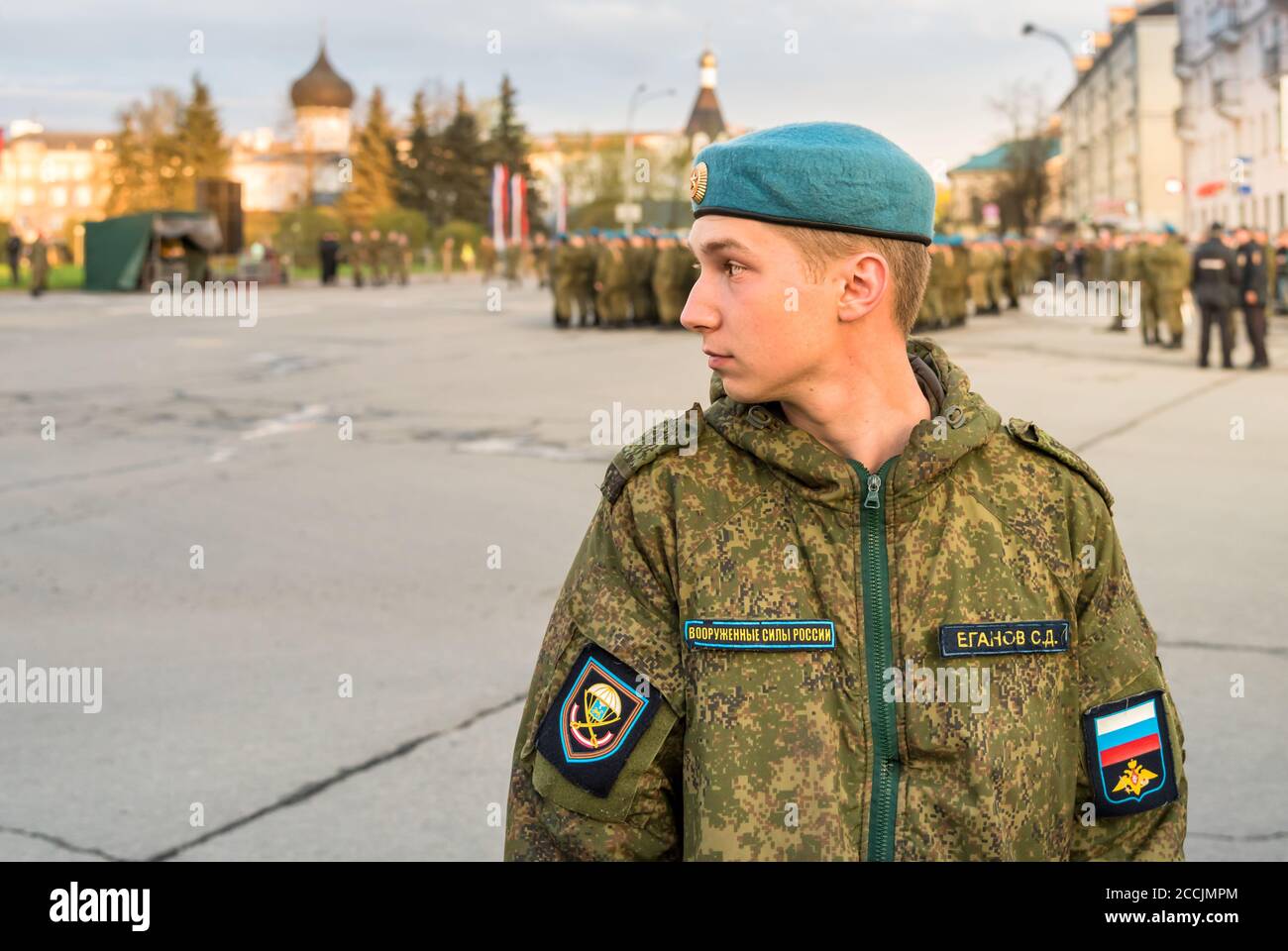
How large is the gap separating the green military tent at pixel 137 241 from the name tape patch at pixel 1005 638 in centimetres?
4027

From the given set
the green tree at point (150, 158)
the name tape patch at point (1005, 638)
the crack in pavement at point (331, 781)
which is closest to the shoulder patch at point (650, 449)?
the name tape patch at point (1005, 638)

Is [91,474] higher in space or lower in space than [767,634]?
lower

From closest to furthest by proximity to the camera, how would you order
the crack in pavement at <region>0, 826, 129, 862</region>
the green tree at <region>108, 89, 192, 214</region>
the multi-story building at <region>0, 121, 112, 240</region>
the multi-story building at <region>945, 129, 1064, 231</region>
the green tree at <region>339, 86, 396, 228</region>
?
the crack in pavement at <region>0, 826, 129, 862</region> → the multi-story building at <region>945, 129, 1064, 231</region> → the green tree at <region>108, 89, 192, 214</region> → the green tree at <region>339, 86, 396, 228</region> → the multi-story building at <region>0, 121, 112, 240</region>

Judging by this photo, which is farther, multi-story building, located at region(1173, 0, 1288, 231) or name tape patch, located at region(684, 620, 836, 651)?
multi-story building, located at region(1173, 0, 1288, 231)

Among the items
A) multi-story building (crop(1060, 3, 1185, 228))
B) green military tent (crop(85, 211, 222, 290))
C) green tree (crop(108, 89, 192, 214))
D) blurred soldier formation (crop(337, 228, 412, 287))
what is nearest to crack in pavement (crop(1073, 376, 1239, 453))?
green military tent (crop(85, 211, 222, 290))

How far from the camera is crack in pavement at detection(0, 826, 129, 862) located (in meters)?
3.96

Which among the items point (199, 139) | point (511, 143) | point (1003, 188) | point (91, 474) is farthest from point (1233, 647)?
point (511, 143)

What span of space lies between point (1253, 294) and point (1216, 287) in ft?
1.77

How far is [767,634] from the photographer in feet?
5.62

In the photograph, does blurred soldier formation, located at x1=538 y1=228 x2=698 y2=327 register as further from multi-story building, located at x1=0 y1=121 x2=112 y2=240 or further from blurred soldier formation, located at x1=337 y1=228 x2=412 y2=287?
multi-story building, located at x1=0 y1=121 x2=112 y2=240

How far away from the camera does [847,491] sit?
1721 millimetres

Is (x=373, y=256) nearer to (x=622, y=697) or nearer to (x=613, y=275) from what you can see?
(x=613, y=275)

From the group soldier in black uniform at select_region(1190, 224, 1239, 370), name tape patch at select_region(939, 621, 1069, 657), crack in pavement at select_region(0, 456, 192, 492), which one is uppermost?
soldier in black uniform at select_region(1190, 224, 1239, 370)
